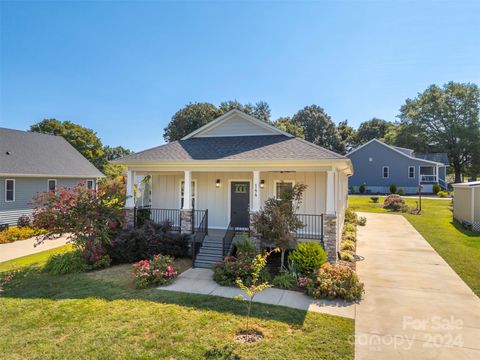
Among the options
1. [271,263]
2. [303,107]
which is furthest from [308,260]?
[303,107]

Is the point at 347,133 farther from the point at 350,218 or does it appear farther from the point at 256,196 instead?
the point at 256,196

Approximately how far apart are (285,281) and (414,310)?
326 cm

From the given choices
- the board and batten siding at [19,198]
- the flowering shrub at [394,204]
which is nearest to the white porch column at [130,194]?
the board and batten siding at [19,198]

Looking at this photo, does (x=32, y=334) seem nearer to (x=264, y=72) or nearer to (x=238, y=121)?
(x=238, y=121)

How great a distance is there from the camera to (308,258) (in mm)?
8695

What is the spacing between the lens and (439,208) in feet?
77.8

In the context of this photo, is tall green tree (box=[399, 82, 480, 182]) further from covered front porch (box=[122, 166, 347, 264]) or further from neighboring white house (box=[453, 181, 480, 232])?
covered front porch (box=[122, 166, 347, 264])

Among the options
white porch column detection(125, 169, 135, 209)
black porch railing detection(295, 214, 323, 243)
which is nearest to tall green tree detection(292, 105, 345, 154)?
black porch railing detection(295, 214, 323, 243)

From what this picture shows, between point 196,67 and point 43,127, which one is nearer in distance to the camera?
point 196,67

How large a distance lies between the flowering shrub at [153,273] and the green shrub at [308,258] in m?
3.92

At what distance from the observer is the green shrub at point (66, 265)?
957 cm

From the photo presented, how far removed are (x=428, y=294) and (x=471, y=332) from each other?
2025mm

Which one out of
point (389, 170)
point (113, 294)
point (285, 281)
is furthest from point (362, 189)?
point (113, 294)

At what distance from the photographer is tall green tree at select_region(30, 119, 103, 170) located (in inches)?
1549
